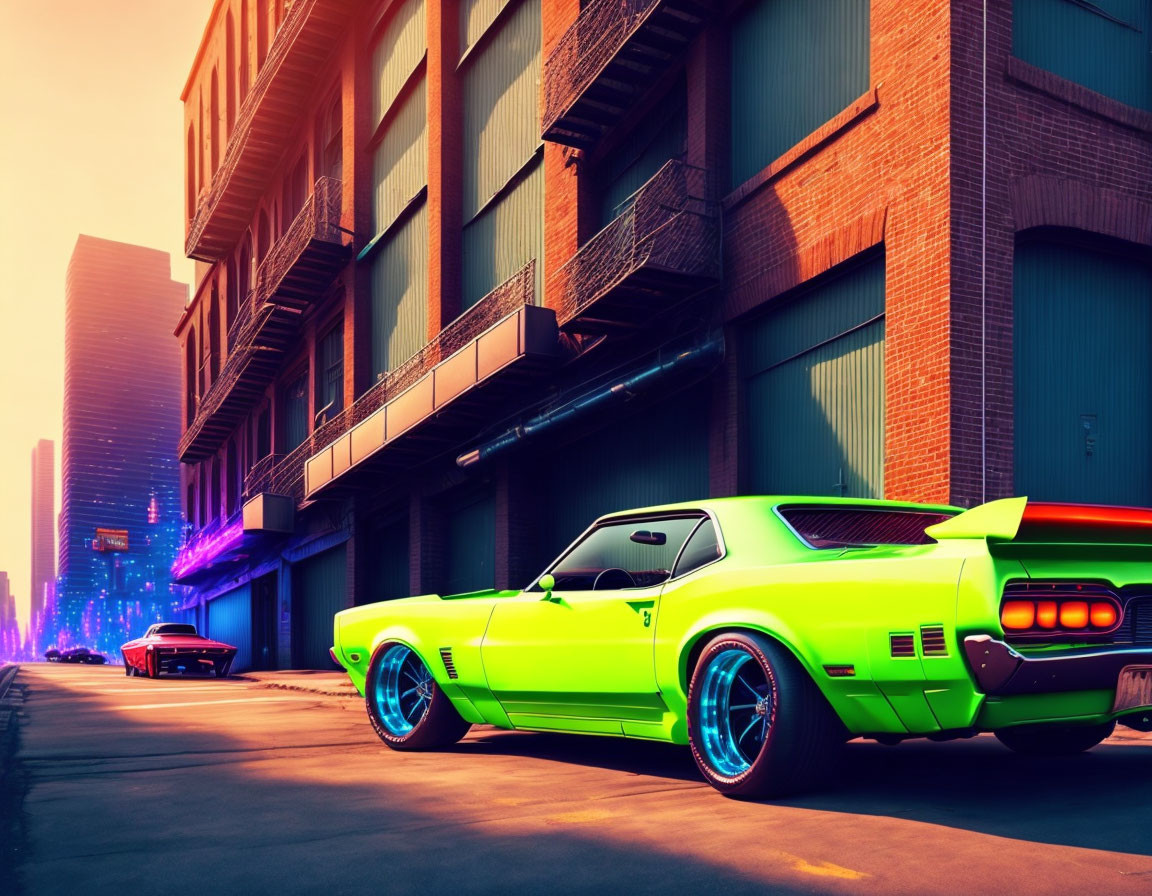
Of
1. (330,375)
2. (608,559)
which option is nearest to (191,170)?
(330,375)

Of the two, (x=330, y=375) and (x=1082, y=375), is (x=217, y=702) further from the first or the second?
(x=330, y=375)

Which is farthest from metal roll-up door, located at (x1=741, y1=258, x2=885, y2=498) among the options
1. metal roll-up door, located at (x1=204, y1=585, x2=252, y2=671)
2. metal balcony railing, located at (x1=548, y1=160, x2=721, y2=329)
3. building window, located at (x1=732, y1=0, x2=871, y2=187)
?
metal roll-up door, located at (x1=204, y1=585, x2=252, y2=671)

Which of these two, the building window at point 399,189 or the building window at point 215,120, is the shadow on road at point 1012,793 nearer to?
the building window at point 399,189

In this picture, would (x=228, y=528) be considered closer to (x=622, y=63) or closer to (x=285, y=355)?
Result: (x=285, y=355)

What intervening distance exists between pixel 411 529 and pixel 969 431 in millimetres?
14743

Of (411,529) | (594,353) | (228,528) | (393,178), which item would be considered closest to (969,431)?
(594,353)

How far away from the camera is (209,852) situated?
4148 mm

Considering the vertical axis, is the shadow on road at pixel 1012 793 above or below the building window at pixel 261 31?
below

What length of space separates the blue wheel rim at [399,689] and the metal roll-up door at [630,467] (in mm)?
7344

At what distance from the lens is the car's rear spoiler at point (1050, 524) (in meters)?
4.21

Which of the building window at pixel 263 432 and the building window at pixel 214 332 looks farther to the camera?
the building window at pixel 214 332

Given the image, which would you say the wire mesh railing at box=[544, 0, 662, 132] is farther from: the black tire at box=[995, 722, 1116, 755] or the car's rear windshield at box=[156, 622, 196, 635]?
the car's rear windshield at box=[156, 622, 196, 635]

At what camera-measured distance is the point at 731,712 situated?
16.4 ft

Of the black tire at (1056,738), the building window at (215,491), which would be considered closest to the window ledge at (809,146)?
the black tire at (1056,738)
